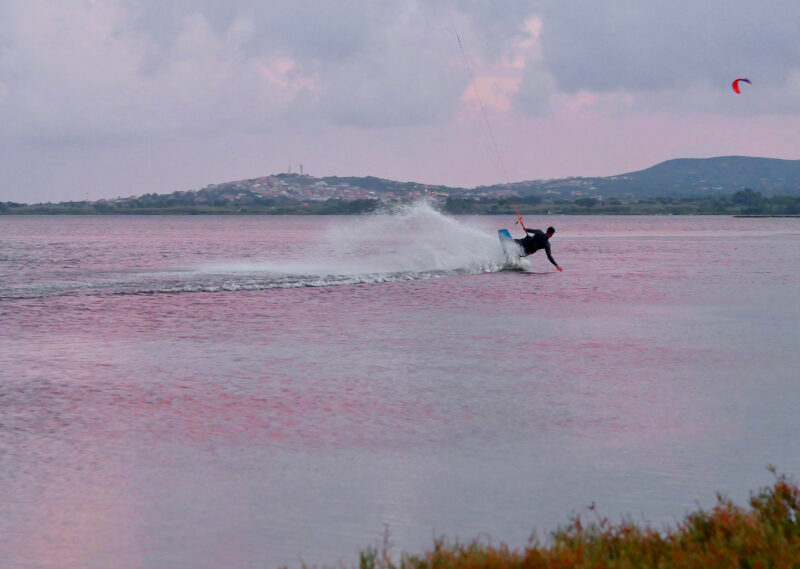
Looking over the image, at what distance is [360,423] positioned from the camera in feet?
35.0

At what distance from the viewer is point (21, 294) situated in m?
27.6

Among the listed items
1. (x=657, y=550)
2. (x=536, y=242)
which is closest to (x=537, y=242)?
(x=536, y=242)

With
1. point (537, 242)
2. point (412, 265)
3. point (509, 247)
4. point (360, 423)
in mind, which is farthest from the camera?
point (412, 265)

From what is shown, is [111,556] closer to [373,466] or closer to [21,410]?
[373,466]

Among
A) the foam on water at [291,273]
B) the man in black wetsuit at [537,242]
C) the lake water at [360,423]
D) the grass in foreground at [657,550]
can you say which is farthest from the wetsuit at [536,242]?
the grass in foreground at [657,550]

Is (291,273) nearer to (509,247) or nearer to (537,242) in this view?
(509,247)

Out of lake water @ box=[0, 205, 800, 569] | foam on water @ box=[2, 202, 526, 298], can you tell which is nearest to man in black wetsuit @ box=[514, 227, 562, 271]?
foam on water @ box=[2, 202, 526, 298]

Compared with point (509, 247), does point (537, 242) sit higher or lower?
higher

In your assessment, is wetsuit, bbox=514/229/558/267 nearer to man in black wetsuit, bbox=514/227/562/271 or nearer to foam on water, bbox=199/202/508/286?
man in black wetsuit, bbox=514/227/562/271

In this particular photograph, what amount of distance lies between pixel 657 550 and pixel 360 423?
5.37 m

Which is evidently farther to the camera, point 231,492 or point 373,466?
point 373,466

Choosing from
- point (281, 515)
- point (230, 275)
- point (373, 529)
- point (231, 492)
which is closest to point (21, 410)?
point (231, 492)

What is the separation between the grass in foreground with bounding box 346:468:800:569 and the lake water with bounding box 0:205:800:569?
0.84 m

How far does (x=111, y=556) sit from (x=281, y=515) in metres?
1.41
